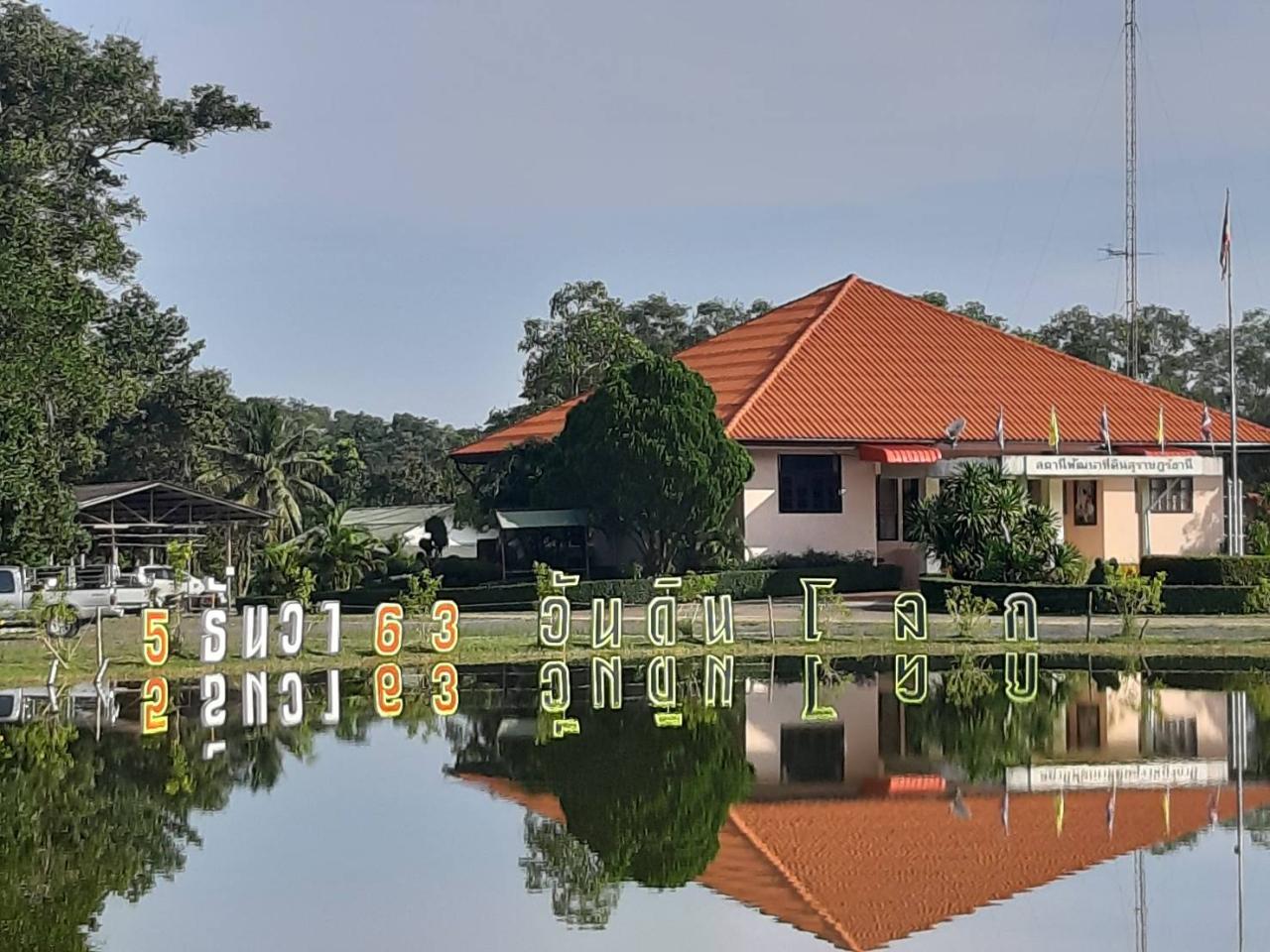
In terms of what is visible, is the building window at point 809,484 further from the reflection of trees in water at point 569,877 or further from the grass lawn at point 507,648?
the reflection of trees in water at point 569,877

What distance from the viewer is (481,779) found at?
60.1ft

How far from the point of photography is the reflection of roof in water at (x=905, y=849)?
12719 millimetres

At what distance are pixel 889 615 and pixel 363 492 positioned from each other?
42407mm

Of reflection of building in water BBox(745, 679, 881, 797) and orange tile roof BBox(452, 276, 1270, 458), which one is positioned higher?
orange tile roof BBox(452, 276, 1270, 458)

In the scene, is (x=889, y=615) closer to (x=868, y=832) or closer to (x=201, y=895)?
(x=868, y=832)

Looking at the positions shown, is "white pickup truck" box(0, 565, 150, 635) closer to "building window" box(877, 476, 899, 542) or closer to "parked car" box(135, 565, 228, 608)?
"parked car" box(135, 565, 228, 608)

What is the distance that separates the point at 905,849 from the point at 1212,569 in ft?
87.3

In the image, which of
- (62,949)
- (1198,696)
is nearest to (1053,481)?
(1198,696)

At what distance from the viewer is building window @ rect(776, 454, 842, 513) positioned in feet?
145

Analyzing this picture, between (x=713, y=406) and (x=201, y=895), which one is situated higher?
(x=713, y=406)

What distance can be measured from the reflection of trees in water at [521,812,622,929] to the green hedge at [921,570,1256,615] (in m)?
22.3

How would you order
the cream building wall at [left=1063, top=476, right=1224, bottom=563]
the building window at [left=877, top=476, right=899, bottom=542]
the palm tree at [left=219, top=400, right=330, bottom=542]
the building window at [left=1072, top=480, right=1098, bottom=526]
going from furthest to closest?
the palm tree at [left=219, top=400, right=330, bottom=542]
the building window at [left=1072, top=480, right=1098, bottom=526]
the cream building wall at [left=1063, top=476, right=1224, bottom=563]
the building window at [left=877, top=476, right=899, bottom=542]

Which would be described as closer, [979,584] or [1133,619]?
[1133,619]

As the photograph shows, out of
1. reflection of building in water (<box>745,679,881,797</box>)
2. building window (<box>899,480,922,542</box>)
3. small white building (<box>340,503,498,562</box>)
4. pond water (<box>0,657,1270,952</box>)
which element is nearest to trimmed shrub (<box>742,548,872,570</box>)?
building window (<box>899,480,922,542</box>)
